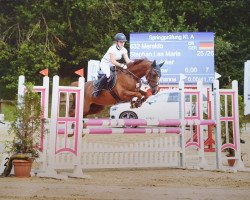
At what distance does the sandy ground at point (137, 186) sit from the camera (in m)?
4.68

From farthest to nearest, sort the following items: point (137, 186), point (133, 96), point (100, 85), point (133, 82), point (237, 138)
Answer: point (237, 138) < point (100, 85) < point (133, 82) < point (133, 96) < point (137, 186)

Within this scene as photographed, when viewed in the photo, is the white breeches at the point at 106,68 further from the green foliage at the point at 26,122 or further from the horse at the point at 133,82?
the green foliage at the point at 26,122

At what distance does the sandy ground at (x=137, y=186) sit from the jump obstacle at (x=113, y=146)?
29 cm

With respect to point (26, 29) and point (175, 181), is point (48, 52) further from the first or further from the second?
point (175, 181)

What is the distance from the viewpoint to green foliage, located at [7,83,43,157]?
632 centimetres

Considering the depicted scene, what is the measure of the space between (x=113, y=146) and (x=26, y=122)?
143cm

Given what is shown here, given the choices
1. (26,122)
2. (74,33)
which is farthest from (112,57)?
(74,33)

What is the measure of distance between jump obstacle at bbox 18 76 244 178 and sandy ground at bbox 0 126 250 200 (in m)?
0.29

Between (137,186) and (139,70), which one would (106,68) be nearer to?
(139,70)

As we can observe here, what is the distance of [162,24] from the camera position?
Answer: 24500mm

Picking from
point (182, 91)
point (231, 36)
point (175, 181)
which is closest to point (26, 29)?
point (231, 36)

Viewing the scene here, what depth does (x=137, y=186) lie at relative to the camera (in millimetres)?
5402

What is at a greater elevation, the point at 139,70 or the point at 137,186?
the point at 139,70

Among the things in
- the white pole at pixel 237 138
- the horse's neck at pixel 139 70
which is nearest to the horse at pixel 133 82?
the horse's neck at pixel 139 70
